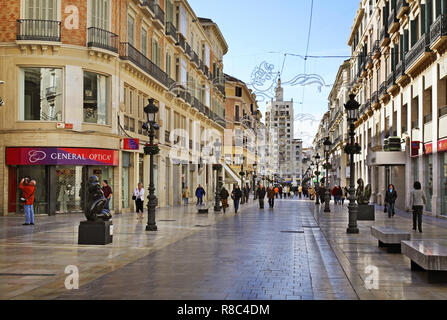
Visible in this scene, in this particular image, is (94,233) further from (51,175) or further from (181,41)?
(181,41)

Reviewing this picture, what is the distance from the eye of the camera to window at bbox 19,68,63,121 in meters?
25.1

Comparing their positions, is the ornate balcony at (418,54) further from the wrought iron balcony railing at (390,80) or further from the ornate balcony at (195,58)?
the ornate balcony at (195,58)

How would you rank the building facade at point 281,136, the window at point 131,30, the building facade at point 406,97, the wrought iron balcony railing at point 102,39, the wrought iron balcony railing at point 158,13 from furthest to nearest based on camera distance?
the building facade at point 281,136 → the wrought iron balcony railing at point 158,13 → the window at point 131,30 → the wrought iron balcony railing at point 102,39 → the building facade at point 406,97

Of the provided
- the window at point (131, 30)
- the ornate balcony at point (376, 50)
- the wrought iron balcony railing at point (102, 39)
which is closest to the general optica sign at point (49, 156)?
the wrought iron balcony railing at point (102, 39)

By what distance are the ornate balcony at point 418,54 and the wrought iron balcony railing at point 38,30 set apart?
57.8 feet

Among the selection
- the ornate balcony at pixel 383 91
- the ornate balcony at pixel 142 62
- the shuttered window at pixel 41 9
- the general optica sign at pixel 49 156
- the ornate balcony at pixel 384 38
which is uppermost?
the ornate balcony at pixel 384 38

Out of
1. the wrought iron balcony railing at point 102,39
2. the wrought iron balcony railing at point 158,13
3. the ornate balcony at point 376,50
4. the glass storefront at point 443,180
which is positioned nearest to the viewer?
the glass storefront at point 443,180

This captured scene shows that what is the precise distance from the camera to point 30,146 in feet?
80.9

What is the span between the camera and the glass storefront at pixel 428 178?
26344mm

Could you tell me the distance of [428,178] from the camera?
2689cm

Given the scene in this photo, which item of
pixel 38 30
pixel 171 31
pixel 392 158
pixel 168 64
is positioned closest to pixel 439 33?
pixel 392 158

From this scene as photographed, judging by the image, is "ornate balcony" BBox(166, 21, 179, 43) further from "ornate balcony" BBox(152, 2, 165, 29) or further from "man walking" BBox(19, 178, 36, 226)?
A: "man walking" BBox(19, 178, 36, 226)
